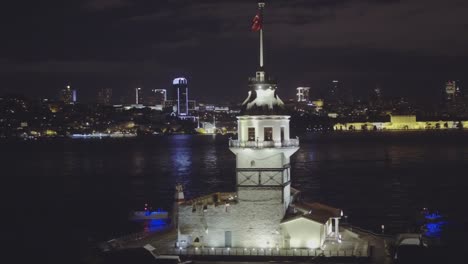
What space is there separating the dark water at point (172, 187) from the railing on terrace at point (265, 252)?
11.6 metres

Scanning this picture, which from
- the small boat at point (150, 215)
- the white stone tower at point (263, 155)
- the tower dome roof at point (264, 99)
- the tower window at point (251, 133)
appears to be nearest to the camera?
the white stone tower at point (263, 155)

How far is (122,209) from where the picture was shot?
5078 cm

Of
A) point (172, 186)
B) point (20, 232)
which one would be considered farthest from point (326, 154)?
point (20, 232)

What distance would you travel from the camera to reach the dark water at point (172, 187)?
43344 millimetres

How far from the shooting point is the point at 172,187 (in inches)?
2559

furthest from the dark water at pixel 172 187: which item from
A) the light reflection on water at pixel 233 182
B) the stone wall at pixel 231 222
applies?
the stone wall at pixel 231 222

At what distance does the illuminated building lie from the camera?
25413 mm

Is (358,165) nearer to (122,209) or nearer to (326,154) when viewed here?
(326,154)

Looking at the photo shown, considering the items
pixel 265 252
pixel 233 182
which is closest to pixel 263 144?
pixel 265 252

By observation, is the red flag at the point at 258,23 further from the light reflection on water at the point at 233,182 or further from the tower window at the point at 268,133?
the light reflection on water at the point at 233,182

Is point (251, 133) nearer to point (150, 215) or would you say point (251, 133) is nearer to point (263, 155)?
point (263, 155)

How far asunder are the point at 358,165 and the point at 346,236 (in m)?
62.5

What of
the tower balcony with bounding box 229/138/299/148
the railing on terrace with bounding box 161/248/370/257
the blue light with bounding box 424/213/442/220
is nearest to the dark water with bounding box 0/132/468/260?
the blue light with bounding box 424/213/442/220

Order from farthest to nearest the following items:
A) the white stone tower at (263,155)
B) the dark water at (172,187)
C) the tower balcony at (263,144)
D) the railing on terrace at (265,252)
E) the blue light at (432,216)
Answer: the dark water at (172,187), the blue light at (432,216), the tower balcony at (263,144), the white stone tower at (263,155), the railing on terrace at (265,252)
